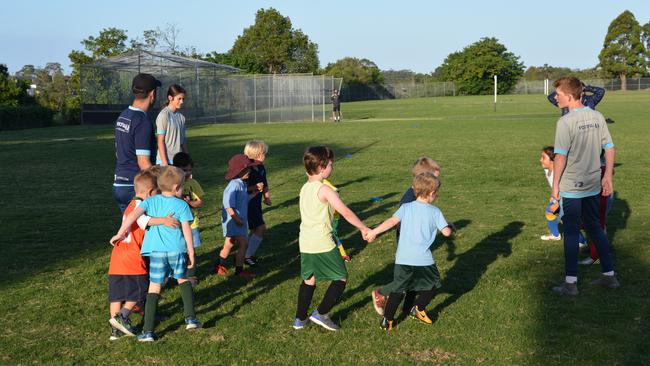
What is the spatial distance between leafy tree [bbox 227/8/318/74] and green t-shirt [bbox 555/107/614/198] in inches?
3187

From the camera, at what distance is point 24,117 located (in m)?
37.3

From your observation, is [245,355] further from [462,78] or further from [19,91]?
[462,78]

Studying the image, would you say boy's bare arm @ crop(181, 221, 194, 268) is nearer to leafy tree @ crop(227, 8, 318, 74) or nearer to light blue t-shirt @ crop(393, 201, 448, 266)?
light blue t-shirt @ crop(393, 201, 448, 266)

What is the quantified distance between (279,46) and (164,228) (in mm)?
82443

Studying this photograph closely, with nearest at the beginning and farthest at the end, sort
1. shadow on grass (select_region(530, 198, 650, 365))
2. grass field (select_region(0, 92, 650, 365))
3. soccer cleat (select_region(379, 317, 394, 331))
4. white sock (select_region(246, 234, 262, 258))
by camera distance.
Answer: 1. shadow on grass (select_region(530, 198, 650, 365))
2. grass field (select_region(0, 92, 650, 365))
3. soccer cleat (select_region(379, 317, 394, 331))
4. white sock (select_region(246, 234, 262, 258))

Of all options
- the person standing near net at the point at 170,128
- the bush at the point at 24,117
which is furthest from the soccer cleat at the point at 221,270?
the bush at the point at 24,117

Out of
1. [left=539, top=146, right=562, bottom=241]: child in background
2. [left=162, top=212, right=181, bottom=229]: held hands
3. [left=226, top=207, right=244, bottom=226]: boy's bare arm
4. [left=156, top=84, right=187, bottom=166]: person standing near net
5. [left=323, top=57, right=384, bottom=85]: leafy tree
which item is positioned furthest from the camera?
[left=323, top=57, right=384, bottom=85]: leafy tree

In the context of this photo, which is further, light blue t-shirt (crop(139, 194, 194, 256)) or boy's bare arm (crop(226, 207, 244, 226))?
boy's bare arm (crop(226, 207, 244, 226))

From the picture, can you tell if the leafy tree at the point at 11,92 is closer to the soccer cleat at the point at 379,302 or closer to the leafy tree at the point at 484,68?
the soccer cleat at the point at 379,302

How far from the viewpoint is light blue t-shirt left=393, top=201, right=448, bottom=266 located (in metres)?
5.12

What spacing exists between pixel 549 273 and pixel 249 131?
81.5ft

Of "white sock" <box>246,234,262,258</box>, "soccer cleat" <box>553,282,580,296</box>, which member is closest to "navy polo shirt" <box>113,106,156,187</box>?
"white sock" <box>246,234,262,258</box>

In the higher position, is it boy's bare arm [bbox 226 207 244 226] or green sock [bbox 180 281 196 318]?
boy's bare arm [bbox 226 207 244 226]

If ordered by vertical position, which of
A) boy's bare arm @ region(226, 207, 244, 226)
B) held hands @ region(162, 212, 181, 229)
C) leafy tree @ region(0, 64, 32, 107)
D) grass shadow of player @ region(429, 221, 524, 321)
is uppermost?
leafy tree @ region(0, 64, 32, 107)
